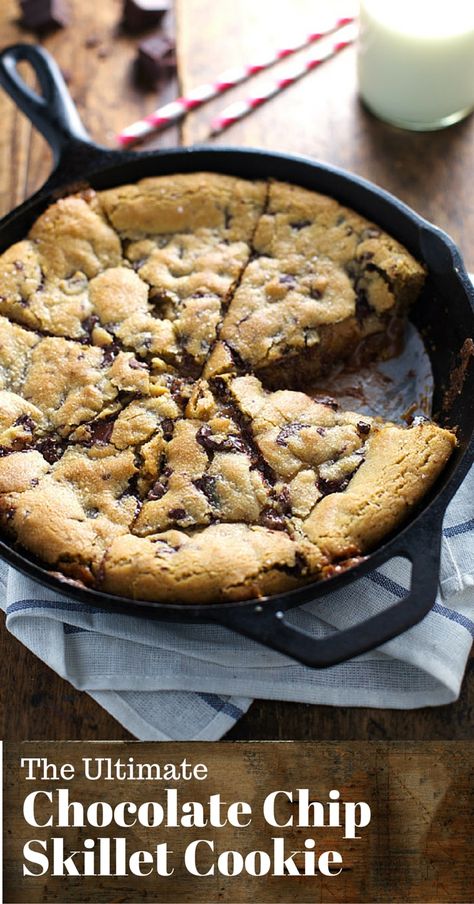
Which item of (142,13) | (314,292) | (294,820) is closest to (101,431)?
(314,292)

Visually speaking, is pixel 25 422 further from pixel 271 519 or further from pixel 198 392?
pixel 271 519

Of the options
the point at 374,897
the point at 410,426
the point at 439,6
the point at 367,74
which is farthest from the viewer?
the point at 367,74

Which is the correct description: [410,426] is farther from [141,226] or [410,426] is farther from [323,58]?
[323,58]

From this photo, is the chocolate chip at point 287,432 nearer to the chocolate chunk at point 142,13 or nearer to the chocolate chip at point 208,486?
the chocolate chip at point 208,486

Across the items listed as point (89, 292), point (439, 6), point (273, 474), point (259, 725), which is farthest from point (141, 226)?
point (259, 725)

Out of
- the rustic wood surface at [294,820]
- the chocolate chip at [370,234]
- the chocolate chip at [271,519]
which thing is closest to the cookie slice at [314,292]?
the chocolate chip at [370,234]

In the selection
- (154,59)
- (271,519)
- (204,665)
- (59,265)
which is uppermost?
(154,59)
